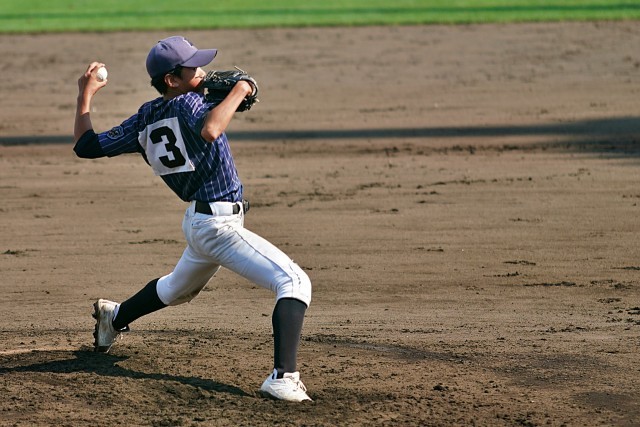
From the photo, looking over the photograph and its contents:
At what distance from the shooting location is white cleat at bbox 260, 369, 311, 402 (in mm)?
5113

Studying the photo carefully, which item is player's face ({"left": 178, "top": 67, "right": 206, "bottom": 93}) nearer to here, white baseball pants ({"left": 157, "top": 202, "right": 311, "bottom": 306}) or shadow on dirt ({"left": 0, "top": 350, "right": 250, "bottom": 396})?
white baseball pants ({"left": 157, "top": 202, "right": 311, "bottom": 306})

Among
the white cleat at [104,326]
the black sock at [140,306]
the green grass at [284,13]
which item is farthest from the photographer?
the green grass at [284,13]

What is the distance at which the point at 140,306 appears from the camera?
18.6 ft

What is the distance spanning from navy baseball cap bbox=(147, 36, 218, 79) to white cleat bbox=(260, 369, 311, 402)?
56.6 inches

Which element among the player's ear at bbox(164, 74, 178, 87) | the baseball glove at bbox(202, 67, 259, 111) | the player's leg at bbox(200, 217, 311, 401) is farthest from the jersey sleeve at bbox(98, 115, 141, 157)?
the player's leg at bbox(200, 217, 311, 401)

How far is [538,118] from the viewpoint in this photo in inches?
529

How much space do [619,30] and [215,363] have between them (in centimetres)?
1437

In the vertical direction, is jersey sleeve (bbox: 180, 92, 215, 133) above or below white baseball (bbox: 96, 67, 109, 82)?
below

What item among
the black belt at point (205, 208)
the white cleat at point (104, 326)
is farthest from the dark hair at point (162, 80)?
the white cleat at point (104, 326)

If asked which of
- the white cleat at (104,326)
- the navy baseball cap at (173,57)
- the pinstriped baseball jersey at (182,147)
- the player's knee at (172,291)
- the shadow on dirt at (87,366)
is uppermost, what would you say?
the navy baseball cap at (173,57)

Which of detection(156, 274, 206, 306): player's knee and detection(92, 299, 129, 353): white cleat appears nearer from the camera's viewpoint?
detection(156, 274, 206, 306): player's knee

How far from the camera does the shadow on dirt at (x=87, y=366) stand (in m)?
5.49

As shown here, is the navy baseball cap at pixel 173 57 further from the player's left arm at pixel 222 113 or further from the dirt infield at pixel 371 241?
the dirt infield at pixel 371 241

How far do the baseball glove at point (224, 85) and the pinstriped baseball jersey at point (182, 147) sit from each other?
2.4 inches
